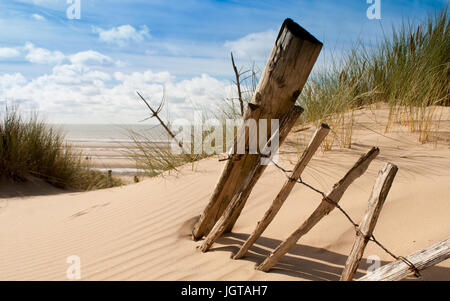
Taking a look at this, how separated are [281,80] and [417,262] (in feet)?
4.15

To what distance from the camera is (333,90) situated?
655cm

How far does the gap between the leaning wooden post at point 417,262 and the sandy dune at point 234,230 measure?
0.61 metres

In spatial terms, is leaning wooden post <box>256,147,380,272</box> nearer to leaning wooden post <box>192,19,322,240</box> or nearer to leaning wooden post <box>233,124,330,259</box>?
leaning wooden post <box>233,124,330,259</box>

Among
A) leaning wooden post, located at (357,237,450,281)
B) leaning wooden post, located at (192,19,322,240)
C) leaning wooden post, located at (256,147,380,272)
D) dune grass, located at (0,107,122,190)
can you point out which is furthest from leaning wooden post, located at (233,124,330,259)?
dune grass, located at (0,107,122,190)

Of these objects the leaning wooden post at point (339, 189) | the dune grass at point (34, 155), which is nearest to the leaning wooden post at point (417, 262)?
the leaning wooden post at point (339, 189)

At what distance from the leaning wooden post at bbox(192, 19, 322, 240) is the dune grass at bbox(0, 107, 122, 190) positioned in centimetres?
608

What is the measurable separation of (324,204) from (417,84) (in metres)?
4.70

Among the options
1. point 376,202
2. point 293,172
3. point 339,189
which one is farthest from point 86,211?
point 376,202

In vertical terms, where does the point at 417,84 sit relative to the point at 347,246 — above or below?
above

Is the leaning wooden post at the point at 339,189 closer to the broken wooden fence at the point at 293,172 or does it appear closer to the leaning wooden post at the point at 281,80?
the broken wooden fence at the point at 293,172
